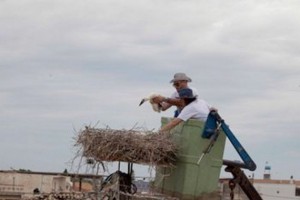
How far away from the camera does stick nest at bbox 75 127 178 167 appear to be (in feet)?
26.2

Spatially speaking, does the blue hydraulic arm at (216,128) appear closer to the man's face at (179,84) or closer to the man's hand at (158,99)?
the man's face at (179,84)

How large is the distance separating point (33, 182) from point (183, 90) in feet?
124

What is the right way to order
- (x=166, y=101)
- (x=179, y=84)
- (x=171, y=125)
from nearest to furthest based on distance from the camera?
(x=171, y=125) → (x=179, y=84) → (x=166, y=101)

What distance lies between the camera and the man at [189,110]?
27.4 ft

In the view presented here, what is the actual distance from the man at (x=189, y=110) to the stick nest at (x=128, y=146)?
0.25m

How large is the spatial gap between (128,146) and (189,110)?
2.93 ft

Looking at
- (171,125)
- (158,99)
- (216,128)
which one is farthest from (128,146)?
(158,99)

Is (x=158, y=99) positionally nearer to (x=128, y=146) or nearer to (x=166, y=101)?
(x=166, y=101)

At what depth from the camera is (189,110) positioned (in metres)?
8.41

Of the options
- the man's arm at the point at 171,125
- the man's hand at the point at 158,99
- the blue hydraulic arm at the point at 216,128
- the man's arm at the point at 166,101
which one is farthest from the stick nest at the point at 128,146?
the man's hand at the point at 158,99

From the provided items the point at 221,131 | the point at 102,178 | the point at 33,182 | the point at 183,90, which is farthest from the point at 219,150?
the point at 33,182

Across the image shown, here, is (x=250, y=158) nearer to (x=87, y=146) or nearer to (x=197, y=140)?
(x=197, y=140)

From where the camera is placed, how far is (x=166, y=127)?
838 centimetres

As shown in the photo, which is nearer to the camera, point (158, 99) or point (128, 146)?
point (128, 146)
